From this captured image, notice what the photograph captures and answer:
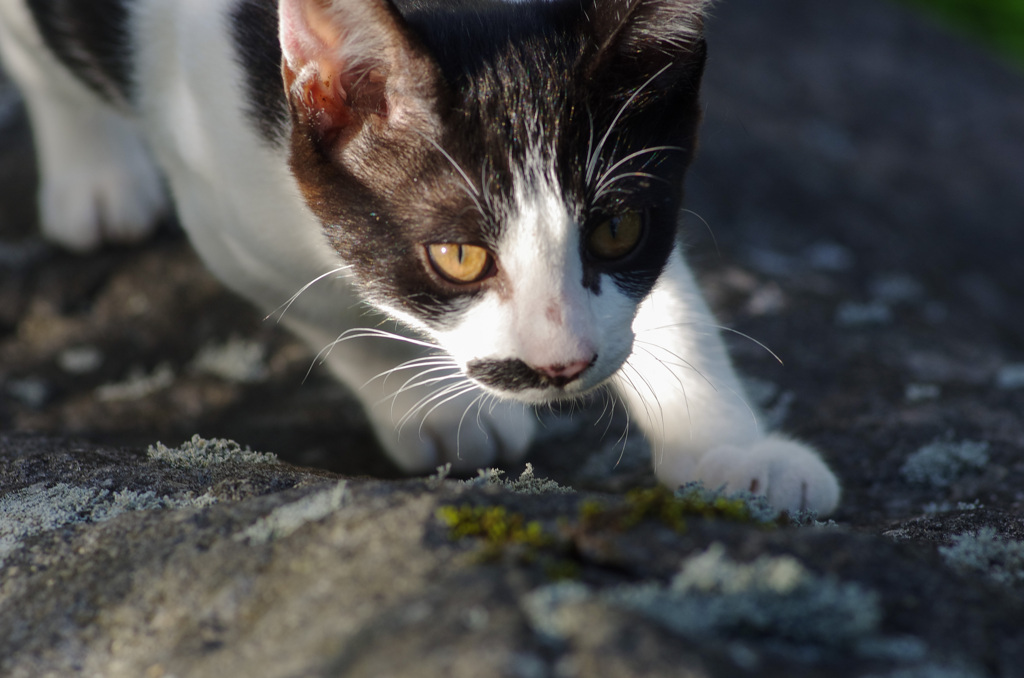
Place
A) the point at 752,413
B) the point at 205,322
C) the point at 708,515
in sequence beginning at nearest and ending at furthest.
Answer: the point at 708,515 → the point at 752,413 → the point at 205,322

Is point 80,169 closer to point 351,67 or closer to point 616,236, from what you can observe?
point 351,67

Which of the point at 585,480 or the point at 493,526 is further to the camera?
the point at 585,480

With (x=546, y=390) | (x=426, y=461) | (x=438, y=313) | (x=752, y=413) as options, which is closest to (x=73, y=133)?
(x=426, y=461)

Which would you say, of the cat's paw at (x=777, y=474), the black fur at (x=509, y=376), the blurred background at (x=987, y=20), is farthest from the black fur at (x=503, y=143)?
the blurred background at (x=987, y=20)

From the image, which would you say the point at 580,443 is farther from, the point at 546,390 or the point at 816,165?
the point at 816,165

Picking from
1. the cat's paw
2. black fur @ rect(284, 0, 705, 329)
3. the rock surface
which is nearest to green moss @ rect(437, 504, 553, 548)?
the rock surface

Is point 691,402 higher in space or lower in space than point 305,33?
lower

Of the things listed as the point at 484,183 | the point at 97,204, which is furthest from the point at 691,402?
the point at 97,204
